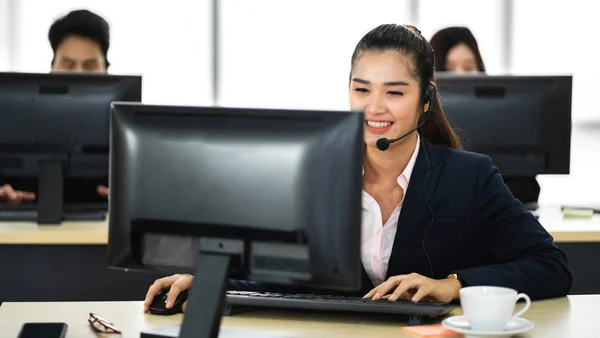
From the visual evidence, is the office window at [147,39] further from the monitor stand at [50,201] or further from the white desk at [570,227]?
the white desk at [570,227]

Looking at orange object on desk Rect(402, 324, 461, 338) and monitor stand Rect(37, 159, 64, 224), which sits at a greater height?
monitor stand Rect(37, 159, 64, 224)

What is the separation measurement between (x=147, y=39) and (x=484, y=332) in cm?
473

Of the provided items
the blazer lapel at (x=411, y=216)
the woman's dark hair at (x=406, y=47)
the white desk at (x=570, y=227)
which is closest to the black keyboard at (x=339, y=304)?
the blazer lapel at (x=411, y=216)

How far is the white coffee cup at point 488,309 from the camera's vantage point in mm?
1649

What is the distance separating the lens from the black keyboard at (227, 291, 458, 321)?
1837mm

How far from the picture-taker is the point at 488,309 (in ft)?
5.43

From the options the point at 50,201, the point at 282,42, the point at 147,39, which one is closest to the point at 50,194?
the point at 50,201

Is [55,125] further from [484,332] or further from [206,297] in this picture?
[484,332]

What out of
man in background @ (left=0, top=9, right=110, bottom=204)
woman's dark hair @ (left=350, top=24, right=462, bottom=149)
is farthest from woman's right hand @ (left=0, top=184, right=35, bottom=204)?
woman's dark hair @ (left=350, top=24, right=462, bottom=149)

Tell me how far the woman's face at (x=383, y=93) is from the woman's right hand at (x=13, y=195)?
5.15 feet

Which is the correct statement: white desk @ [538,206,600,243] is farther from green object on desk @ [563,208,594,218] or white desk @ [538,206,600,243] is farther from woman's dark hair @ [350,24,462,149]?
woman's dark hair @ [350,24,462,149]

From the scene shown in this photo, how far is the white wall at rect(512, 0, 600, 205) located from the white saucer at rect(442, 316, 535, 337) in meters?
4.92

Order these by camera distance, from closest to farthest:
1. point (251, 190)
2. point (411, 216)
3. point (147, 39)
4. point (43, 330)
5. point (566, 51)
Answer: point (251, 190) < point (43, 330) < point (411, 216) < point (147, 39) < point (566, 51)

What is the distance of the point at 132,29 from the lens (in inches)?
240
